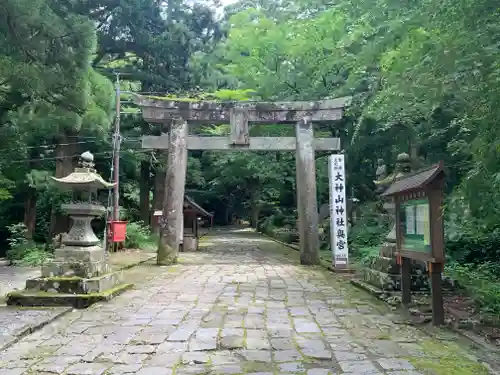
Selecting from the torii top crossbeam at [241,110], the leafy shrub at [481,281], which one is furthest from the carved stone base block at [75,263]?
the torii top crossbeam at [241,110]

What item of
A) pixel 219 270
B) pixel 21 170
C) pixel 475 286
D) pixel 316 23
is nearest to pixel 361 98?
pixel 316 23

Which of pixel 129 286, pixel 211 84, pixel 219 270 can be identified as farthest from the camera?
pixel 211 84

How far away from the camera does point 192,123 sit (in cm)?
1334

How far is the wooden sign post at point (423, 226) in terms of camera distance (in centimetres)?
539

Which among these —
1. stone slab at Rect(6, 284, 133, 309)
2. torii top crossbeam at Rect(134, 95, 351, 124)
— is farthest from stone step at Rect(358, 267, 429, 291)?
torii top crossbeam at Rect(134, 95, 351, 124)

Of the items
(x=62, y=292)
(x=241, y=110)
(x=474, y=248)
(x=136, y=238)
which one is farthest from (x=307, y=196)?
(x=136, y=238)

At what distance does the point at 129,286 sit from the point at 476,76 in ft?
22.0

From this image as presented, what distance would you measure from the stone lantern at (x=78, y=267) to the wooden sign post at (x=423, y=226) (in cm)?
463

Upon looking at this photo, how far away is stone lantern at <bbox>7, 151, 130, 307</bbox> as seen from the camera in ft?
22.1

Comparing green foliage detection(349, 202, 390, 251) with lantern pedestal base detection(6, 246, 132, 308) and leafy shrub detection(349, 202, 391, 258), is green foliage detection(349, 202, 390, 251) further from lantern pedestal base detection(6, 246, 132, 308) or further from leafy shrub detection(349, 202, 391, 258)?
lantern pedestal base detection(6, 246, 132, 308)

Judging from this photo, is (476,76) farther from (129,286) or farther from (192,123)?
(192,123)

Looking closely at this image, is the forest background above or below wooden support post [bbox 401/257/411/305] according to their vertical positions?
above

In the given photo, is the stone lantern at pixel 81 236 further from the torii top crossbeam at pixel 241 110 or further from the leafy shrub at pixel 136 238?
the leafy shrub at pixel 136 238

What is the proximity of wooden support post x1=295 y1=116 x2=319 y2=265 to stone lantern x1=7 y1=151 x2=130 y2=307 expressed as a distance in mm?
5724
